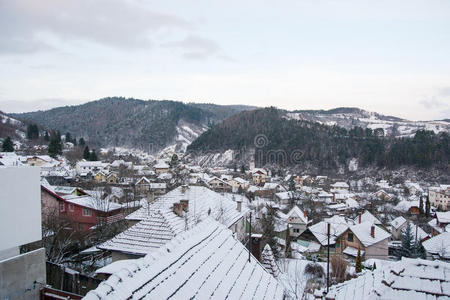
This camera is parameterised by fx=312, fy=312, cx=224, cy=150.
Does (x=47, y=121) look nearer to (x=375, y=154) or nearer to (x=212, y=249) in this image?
(x=375, y=154)

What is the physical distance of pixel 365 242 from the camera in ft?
84.1

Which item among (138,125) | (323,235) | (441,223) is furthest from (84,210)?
(138,125)

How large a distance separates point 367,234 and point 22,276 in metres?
26.6

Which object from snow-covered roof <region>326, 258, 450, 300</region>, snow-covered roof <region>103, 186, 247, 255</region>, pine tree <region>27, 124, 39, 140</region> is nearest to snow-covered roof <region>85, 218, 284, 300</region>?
snow-covered roof <region>326, 258, 450, 300</region>

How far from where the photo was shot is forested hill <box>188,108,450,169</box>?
92125mm

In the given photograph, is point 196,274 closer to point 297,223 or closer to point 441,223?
point 297,223

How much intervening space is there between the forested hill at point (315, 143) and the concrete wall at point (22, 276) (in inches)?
3897

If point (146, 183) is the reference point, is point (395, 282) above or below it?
above

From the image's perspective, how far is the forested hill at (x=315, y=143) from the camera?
92.1 metres

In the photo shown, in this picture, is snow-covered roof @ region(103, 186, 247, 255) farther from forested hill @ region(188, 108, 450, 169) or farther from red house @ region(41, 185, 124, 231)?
forested hill @ region(188, 108, 450, 169)

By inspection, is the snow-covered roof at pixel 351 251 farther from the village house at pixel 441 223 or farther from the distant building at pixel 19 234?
the distant building at pixel 19 234

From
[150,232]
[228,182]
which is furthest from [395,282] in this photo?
[228,182]

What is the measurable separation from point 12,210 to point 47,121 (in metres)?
210

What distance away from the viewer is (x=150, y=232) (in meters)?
10.8
